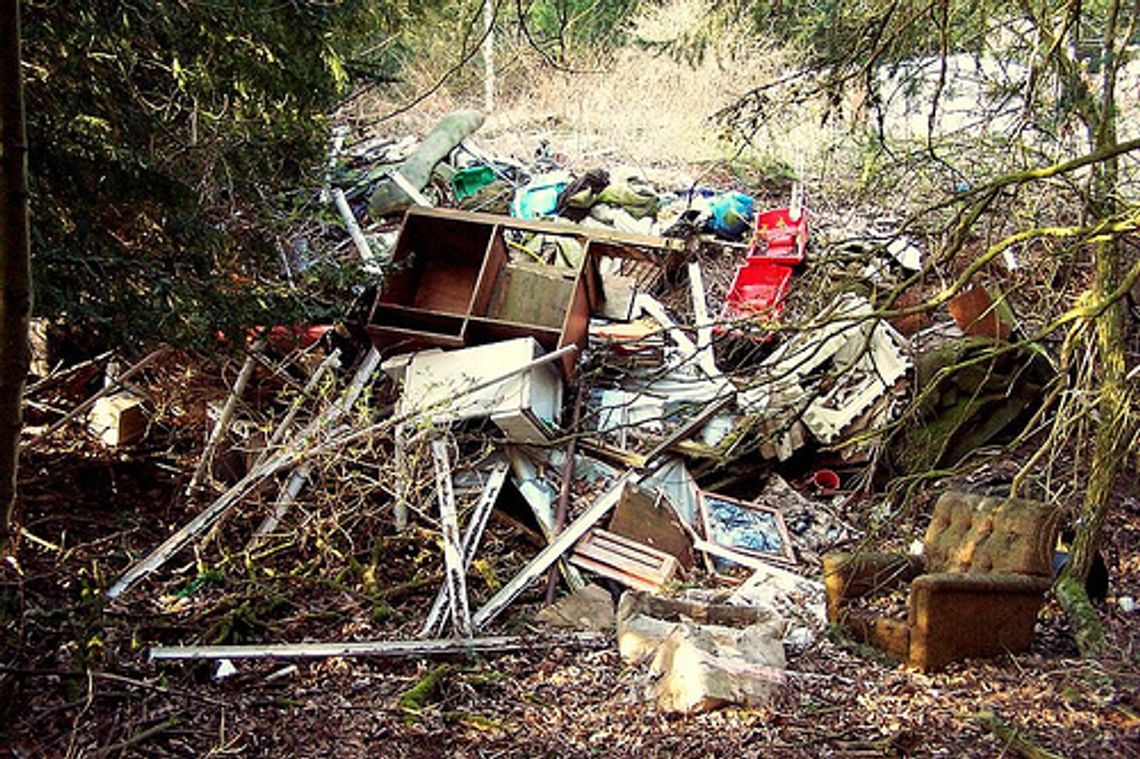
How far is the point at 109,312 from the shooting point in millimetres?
4535

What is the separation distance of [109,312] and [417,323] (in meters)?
3.37

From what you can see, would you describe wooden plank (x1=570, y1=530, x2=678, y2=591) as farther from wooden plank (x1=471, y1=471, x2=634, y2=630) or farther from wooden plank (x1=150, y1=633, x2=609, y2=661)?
wooden plank (x1=150, y1=633, x2=609, y2=661)

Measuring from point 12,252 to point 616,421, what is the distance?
6284mm

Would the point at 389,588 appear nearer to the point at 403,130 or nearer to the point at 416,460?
the point at 416,460

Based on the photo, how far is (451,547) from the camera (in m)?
6.12

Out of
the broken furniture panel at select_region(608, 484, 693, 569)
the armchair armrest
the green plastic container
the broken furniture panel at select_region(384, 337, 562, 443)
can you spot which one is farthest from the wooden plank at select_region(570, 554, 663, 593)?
the green plastic container

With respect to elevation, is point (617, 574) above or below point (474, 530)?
below

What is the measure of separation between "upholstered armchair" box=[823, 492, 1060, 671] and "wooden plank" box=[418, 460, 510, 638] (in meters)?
2.26

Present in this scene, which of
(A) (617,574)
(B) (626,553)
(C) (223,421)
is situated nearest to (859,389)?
(B) (626,553)

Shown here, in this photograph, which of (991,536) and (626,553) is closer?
(991,536)

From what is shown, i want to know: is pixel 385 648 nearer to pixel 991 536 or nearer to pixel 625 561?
pixel 625 561

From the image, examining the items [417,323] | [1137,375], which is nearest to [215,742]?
[417,323]

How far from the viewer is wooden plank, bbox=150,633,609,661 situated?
4961mm

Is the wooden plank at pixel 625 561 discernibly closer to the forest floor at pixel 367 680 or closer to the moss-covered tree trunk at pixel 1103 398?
the forest floor at pixel 367 680
